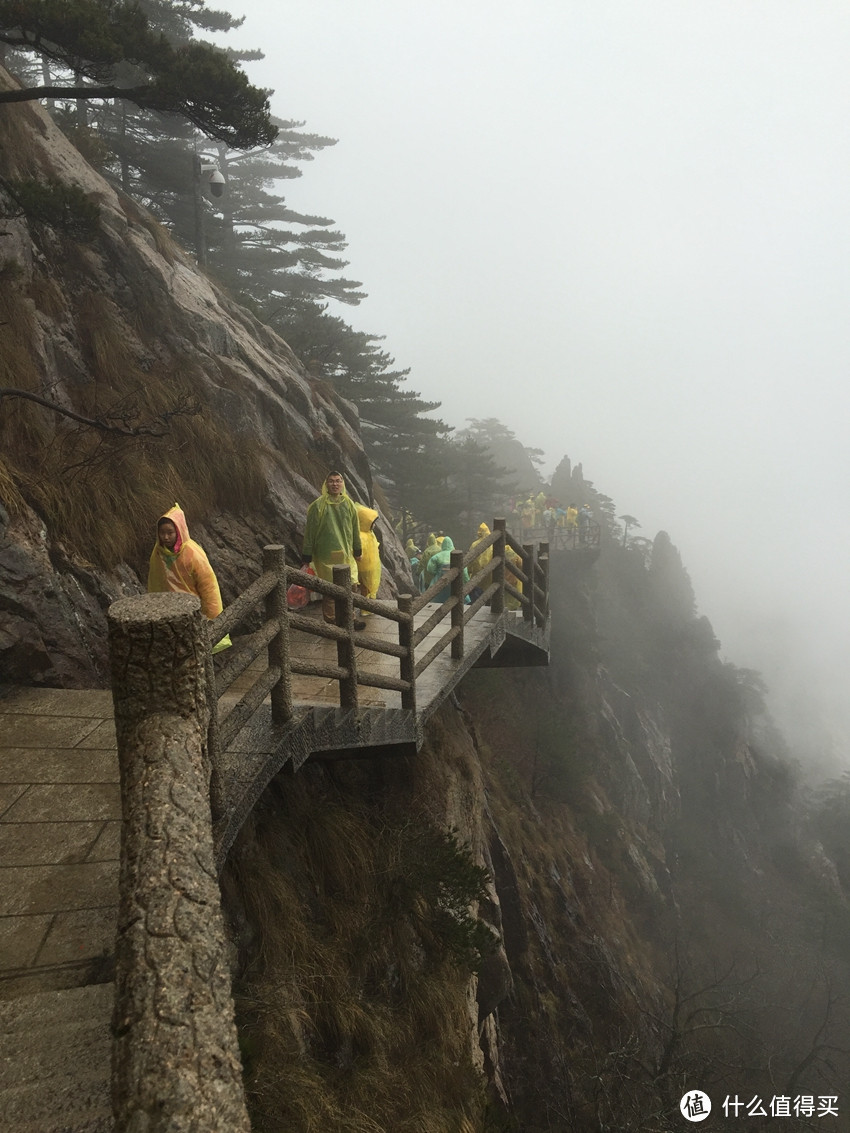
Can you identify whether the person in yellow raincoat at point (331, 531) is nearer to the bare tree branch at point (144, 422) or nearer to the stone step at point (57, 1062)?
the bare tree branch at point (144, 422)

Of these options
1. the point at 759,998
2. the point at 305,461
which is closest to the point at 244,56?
the point at 305,461

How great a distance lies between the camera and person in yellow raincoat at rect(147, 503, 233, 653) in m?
5.05

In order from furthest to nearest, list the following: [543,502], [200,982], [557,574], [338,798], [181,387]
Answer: [543,502] → [557,574] → [181,387] → [338,798] → [200,982]

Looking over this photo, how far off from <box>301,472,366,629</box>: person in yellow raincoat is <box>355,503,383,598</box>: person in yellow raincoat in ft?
1.01

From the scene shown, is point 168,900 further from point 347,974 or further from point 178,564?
point 347,974

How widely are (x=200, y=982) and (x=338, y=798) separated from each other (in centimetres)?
491

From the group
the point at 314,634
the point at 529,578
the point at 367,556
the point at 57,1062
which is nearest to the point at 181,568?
the point at 314,634

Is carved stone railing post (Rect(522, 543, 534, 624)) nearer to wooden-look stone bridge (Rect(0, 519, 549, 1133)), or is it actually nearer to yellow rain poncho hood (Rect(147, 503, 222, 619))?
wooden-look stone bridge (Rect(0, 519, 549, 1133))

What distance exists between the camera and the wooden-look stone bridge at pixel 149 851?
1.50 m

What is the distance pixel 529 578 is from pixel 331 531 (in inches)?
135

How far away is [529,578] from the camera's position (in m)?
9.32

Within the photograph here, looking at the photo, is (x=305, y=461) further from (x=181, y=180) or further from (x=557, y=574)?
(x=557, y=574)

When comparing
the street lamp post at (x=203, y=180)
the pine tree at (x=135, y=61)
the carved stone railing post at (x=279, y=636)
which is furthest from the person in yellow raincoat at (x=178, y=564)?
the street lamp post at (x=203, y=180)

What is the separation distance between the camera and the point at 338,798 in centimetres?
640
